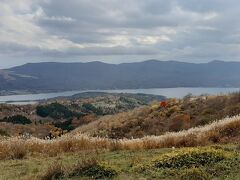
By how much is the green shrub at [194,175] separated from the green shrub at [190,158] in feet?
2.64

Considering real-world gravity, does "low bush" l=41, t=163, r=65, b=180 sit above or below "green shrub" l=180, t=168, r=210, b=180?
below

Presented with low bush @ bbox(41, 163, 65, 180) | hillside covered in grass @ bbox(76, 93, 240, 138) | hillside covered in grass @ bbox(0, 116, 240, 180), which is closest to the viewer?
hillside covered in grass @ bbox(0, 116, 240, 180)

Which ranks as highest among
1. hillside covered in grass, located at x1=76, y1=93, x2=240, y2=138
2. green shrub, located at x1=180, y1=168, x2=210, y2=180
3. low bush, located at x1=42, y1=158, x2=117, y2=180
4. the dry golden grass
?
green shrub, located at x1=180, y1=168, x2=210, y2=180

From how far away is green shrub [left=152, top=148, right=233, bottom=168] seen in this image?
32.3 ft

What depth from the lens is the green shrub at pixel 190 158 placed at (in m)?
9.86

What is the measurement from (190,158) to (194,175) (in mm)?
1504

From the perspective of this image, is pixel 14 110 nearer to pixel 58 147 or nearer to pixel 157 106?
pixel 157 106

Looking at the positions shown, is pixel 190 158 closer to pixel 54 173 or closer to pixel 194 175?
pixel 194 175

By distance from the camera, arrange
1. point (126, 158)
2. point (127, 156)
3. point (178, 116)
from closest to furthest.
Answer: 1. point (126, 158)
2. point (127, 156)
3. point (178, 116)

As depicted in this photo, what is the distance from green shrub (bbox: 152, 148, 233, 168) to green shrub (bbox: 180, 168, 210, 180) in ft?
2.64

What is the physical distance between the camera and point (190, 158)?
10.1 m

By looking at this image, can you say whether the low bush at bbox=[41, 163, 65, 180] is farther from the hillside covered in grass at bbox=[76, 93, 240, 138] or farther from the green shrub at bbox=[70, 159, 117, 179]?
the hillside covered in grass at bbox=[76, 93, 240, 138]

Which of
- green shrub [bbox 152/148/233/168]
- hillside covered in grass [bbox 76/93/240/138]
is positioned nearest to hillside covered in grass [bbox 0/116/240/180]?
green shrub [bbox 152/148/233/168]

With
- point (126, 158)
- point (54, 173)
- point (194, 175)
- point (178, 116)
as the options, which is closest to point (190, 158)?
point (194, 175)
